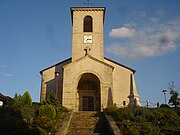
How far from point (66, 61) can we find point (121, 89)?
789cm

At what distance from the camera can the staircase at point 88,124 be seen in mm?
15980

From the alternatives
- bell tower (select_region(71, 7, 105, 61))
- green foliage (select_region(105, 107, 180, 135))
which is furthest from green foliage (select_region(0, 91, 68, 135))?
bell tower (select_region(71, 7, 105, 61))

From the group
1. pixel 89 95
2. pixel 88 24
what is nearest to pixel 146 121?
pixel 89 95

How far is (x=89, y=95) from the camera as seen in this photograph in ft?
96.1

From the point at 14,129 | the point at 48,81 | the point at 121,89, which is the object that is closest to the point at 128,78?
the point at 121,89

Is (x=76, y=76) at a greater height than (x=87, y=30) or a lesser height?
lesser

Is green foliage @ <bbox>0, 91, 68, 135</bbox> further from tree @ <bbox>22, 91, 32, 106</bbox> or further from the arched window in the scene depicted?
the arched window

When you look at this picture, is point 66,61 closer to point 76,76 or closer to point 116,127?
point 76,76

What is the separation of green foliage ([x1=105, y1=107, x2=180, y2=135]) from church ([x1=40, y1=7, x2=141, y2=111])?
8001mm

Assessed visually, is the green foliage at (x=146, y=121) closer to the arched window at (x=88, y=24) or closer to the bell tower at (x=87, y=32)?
the bell tower at (x=87, y=32)

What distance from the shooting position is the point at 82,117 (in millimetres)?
19656

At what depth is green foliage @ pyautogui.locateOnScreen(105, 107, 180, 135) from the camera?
46.1 ft

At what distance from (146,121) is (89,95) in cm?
1360

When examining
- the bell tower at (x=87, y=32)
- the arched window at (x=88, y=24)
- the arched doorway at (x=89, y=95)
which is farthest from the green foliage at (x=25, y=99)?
the arched window at (x=88, y=24)
